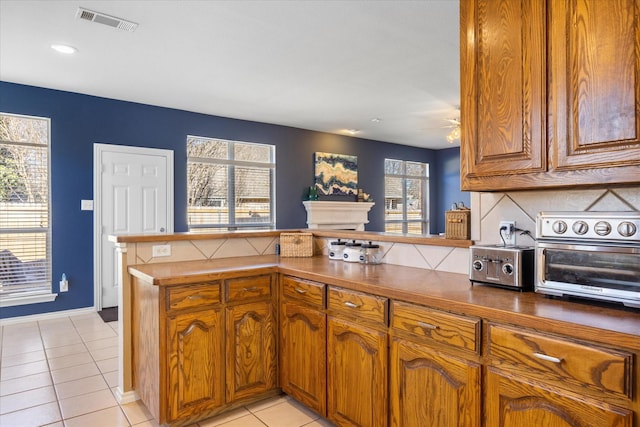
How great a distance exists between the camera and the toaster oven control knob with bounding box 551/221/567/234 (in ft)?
4.79

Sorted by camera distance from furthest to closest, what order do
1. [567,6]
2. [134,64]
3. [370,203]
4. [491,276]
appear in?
[370,203] < [134,64] < [491,276] < [567,6]

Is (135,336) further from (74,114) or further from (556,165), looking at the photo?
(74,114)

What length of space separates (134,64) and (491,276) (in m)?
3.64

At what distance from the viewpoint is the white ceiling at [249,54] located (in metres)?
2.76

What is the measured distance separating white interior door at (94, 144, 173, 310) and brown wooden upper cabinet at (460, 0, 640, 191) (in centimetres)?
435

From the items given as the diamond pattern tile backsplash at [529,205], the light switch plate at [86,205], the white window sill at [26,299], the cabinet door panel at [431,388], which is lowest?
the white window sill at [26,299]

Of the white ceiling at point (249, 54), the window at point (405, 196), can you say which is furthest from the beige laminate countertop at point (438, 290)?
the window at point (405, 196)

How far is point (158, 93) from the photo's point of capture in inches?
182

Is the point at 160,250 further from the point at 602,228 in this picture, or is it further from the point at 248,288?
the point at 602,228

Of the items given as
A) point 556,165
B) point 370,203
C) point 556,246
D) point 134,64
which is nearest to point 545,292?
point 556,246

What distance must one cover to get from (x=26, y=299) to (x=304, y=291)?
381 centimetres

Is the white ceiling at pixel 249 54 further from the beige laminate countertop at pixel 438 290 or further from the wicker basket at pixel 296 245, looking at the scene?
the beige laminate countertop at pixel 438 290

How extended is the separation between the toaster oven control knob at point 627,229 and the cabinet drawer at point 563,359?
1.38 ft

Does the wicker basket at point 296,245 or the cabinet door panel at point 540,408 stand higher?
the wicker basket at point 296,245
